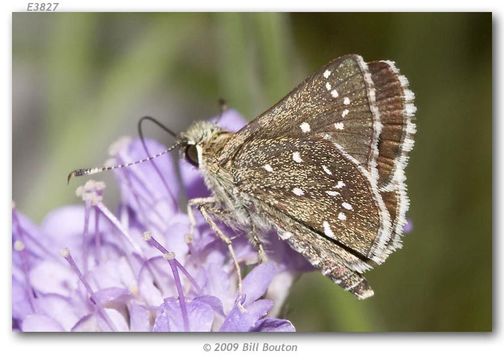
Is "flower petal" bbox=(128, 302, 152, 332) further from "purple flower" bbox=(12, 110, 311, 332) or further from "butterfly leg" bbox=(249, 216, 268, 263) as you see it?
"butterfly leg" bbox=(249, 216, 268, 263)

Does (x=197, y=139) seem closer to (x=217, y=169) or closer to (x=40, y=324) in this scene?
(x=217, y=169)

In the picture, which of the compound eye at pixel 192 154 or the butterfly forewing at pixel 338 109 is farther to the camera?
the compound eye at pixel 192 154

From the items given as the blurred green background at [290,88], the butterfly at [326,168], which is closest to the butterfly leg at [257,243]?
the butterfly at [326,168]

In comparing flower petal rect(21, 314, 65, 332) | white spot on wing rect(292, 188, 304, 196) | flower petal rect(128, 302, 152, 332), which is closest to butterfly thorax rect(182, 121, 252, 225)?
white spot on wing rect(292, 188, 304, 196)

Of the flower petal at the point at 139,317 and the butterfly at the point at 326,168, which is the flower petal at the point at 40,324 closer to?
the flower petal at the point at 139,317
